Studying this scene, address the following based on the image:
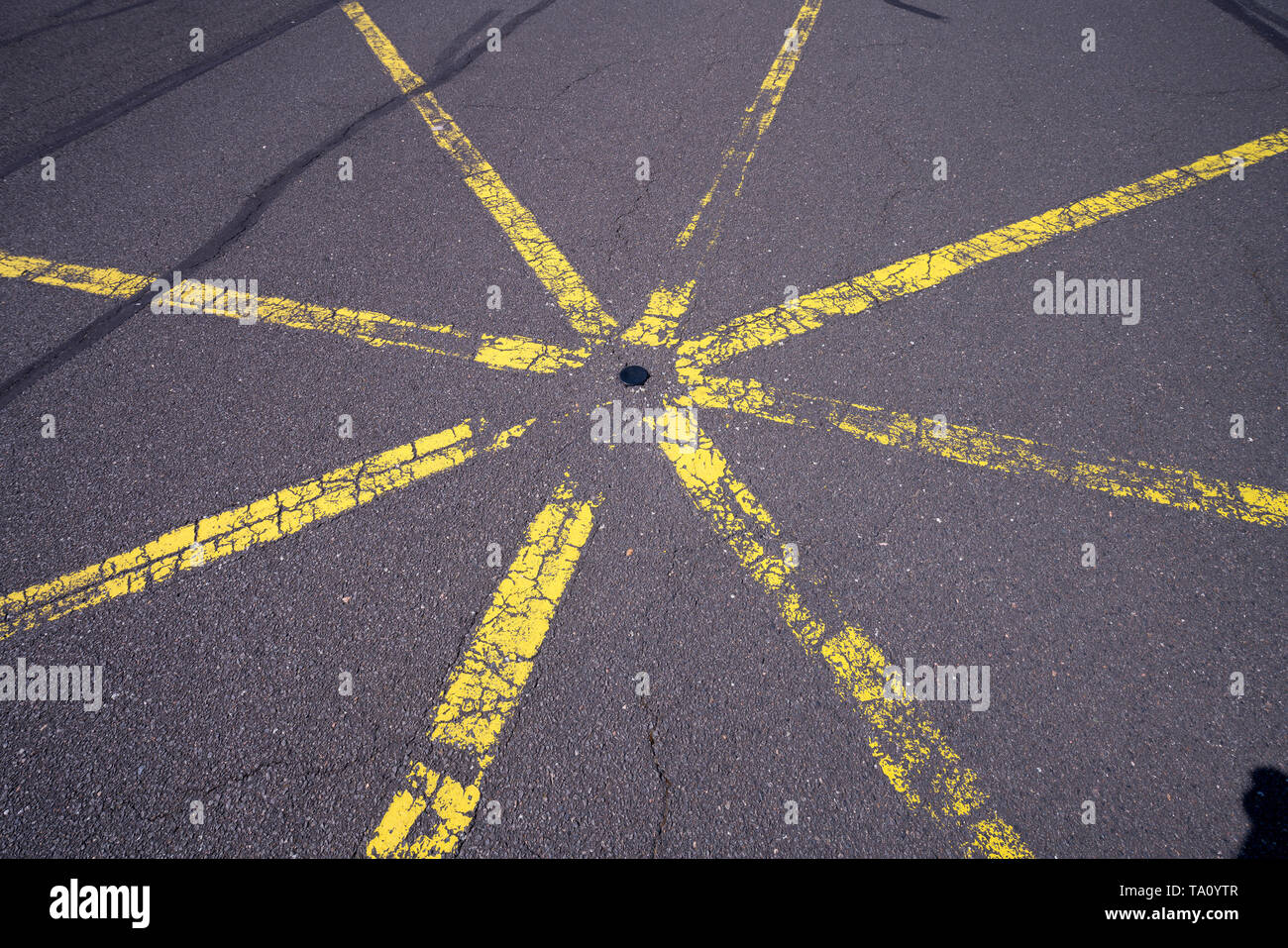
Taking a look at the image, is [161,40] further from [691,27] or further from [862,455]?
[862,455]

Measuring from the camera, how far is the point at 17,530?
3047 mm

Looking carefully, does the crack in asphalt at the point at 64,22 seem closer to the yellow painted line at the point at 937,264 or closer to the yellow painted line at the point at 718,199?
the yellow painted line at the point at 718,199

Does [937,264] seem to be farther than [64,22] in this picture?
No

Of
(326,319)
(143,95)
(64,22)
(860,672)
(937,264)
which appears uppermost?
(64,22)

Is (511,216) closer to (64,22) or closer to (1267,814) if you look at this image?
(1267,814)

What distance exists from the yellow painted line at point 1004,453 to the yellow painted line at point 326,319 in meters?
0.90

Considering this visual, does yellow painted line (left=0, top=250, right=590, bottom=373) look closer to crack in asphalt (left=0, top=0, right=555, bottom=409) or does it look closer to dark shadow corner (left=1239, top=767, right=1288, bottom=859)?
crack in asphalt (left=0, top=0, right=555, bottom=409)

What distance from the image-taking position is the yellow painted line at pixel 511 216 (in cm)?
389

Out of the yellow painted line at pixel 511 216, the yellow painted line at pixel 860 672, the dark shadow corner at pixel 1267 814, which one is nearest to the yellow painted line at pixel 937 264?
the yellow painted line at pixel 511 216

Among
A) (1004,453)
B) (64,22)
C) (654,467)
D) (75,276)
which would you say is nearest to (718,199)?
(654,467)

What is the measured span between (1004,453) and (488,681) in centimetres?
250

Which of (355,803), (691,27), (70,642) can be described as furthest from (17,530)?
(691,27)

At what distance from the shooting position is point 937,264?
408 cm

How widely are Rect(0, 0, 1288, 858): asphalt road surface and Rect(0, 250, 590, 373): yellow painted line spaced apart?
3 centimetres
